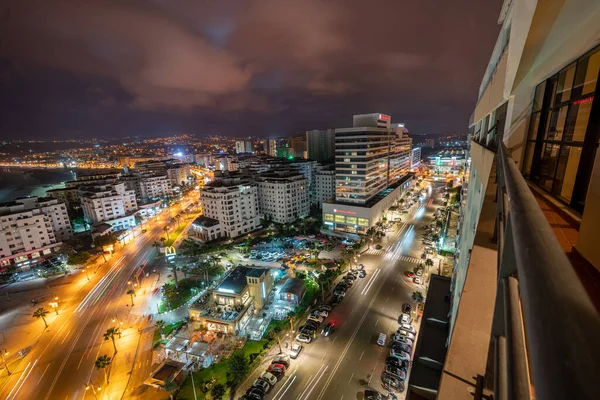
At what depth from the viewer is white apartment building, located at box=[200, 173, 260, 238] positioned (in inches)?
1470

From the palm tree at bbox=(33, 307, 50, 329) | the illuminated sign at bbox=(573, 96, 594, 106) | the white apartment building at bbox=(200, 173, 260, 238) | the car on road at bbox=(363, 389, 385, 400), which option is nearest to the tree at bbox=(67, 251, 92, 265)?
the palm tree at bbox=(33, 307, 50, 329)

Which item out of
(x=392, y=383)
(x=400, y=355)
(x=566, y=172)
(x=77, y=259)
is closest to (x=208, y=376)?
(x=392, y=383)

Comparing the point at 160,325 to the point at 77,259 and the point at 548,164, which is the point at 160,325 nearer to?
the point at 77,259

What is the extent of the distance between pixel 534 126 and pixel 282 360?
17065 millimetres

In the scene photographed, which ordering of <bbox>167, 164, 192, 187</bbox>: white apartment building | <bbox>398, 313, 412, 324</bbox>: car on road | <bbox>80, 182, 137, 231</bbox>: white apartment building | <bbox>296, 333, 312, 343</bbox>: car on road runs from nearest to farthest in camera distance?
<bbox>296, 333, 312, 343</bbox>: car on road, <bbox>398, 313, 412, 324</bbox>: car on road, <bbox>80, 182, 137, 231</bbox>: white apartment building, <bbox>167, 164, 192, 187</bbox>: white apartment building

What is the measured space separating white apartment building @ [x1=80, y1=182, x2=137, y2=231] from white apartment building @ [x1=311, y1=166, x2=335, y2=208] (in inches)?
1202

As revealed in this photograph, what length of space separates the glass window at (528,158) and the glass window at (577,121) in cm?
104

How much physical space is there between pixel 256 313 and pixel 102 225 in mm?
30771

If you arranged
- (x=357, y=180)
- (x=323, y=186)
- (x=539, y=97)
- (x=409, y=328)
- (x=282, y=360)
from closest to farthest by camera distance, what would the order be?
(x=539, y=97), (x=282, y=360), (x=409, y=328), (x=357, y=180), (x=323, y=186)

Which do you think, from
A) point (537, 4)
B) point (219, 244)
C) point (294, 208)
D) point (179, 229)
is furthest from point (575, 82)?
point (179, 229)

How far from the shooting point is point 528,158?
188 inches

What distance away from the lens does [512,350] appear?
108 centimetres

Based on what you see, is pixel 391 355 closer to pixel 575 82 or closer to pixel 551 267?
pixel 575 82

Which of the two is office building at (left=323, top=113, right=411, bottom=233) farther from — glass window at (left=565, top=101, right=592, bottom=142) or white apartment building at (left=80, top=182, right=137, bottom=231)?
glass window at (left=565, top=101, right=592, bottom=142)
